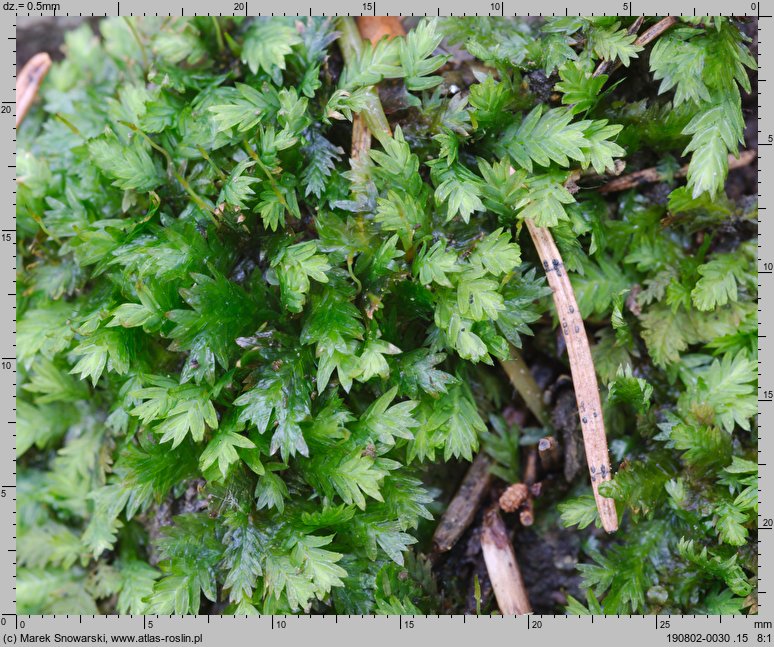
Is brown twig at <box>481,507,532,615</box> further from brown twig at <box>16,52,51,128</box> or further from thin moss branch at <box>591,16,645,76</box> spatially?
brown twig at <box>16,52,51,128</box>

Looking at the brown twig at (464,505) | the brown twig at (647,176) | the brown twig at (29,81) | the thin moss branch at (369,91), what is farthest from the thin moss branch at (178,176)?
the brown twig at (647,176)

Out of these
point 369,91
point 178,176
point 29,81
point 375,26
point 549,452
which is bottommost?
point 549,452

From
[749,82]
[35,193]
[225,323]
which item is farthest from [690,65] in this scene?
[35,193]

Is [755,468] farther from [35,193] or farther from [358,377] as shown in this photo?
[35,193]

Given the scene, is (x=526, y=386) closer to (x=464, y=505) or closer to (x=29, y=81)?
(x=464, y=505)

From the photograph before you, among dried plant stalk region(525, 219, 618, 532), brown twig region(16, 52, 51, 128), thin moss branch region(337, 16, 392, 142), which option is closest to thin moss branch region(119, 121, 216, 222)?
thin moss branch region(337, 16, 392, 142)

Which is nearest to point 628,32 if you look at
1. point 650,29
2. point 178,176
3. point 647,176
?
point 650,29
